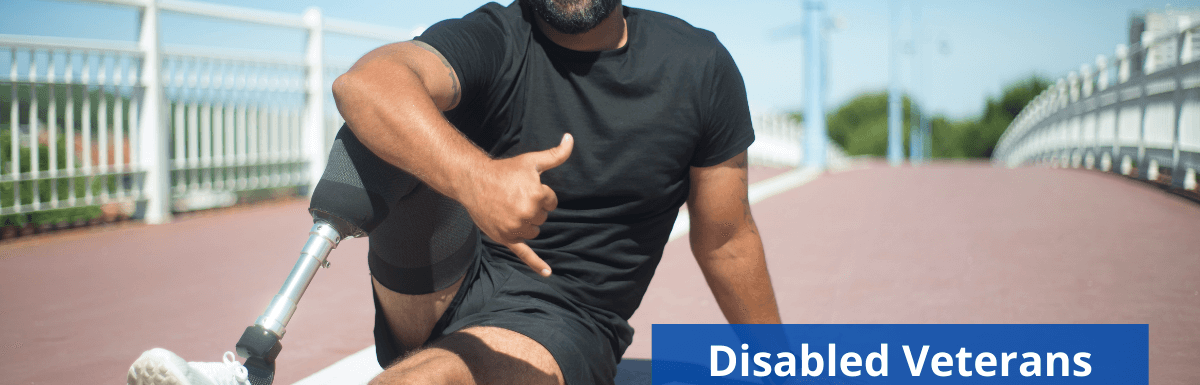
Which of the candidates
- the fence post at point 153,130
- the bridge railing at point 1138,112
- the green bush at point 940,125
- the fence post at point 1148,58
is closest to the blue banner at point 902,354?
the fence post at point 153,130

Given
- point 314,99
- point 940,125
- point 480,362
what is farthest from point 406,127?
point 940,125

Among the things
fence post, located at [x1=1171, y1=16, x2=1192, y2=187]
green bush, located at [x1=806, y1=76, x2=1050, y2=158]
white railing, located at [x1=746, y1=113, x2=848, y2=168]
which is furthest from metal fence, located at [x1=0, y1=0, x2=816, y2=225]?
green bush, located at [x1=806, y1=76, x2=1050, y2=158]

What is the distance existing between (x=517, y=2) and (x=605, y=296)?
2.36 feet

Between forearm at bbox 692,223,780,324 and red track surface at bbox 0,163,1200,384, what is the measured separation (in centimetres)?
91

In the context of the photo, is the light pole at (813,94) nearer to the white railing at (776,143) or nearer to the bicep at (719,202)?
the white railing at (776,143)

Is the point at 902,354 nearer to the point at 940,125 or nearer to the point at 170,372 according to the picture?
the point at 170,372

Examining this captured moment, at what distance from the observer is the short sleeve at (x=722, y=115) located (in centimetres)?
208

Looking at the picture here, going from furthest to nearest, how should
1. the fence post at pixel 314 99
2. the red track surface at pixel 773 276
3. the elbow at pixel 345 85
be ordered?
the fence post at pixel 314 99
the red track surface at pixel 773 276
the elbow at pixel 345 85

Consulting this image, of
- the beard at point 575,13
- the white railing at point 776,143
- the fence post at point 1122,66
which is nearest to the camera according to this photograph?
the beard at point 575,13

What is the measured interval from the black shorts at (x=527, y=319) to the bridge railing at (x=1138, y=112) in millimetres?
8239

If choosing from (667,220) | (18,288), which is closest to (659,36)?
(667,220)

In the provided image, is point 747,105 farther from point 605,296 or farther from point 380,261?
point 380,261

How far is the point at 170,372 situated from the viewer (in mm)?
1549

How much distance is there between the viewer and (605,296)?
2111 millimetres
